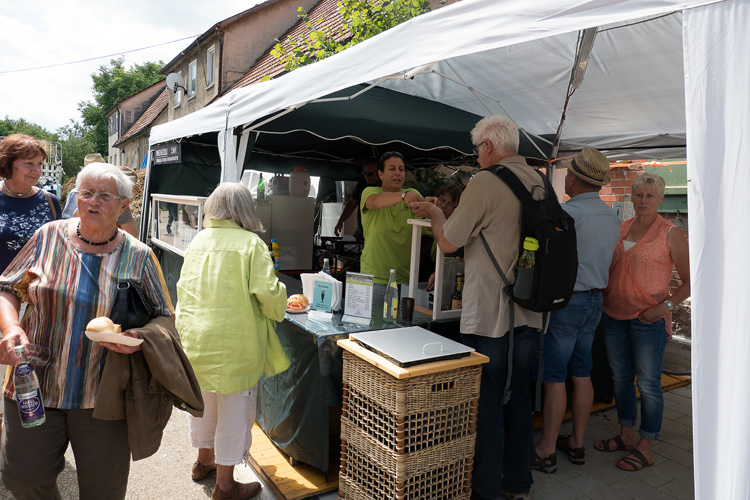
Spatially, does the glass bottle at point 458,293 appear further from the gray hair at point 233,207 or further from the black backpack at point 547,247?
the gray hair at point 233,207

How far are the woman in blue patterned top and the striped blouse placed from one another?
1328 mm

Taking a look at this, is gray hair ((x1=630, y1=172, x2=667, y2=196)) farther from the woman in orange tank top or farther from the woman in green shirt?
the woman in green shirt

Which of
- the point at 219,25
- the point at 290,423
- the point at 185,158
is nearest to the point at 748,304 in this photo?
the point at 290,423

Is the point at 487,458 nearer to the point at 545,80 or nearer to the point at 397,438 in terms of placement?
the point at 397,438

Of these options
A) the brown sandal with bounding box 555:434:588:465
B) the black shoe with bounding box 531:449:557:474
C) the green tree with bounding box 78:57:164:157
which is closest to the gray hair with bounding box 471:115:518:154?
the black shoe with bounding box 531:449:557:474

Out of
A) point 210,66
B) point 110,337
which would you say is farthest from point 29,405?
point 210,66

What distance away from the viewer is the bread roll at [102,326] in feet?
5.50

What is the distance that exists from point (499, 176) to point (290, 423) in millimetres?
1927

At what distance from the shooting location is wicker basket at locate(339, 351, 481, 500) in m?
2.28

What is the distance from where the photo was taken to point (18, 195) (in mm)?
3021

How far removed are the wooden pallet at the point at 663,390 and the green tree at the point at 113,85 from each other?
44932 millimetres

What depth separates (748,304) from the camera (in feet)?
3.95

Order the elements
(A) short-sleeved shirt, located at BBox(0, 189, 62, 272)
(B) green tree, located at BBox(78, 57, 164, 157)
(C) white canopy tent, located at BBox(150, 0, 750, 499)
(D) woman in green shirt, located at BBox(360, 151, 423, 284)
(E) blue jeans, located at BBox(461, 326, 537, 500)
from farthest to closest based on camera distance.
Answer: (B) green tree, located at BBox(78, 57, 164, 157)
(D) woman in green shirt, located at BBox(360, 151, 423, 284)
(A) short-sleeved shirt, located at BBox(0, 189, 62, 272)
(E) blue jeans, located at BBox(461, 326, 537, 500)
(C) white canopy tent, located at BBox(150, 0, 750, 499)

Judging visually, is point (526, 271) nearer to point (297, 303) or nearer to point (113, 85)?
point (297, 303)
